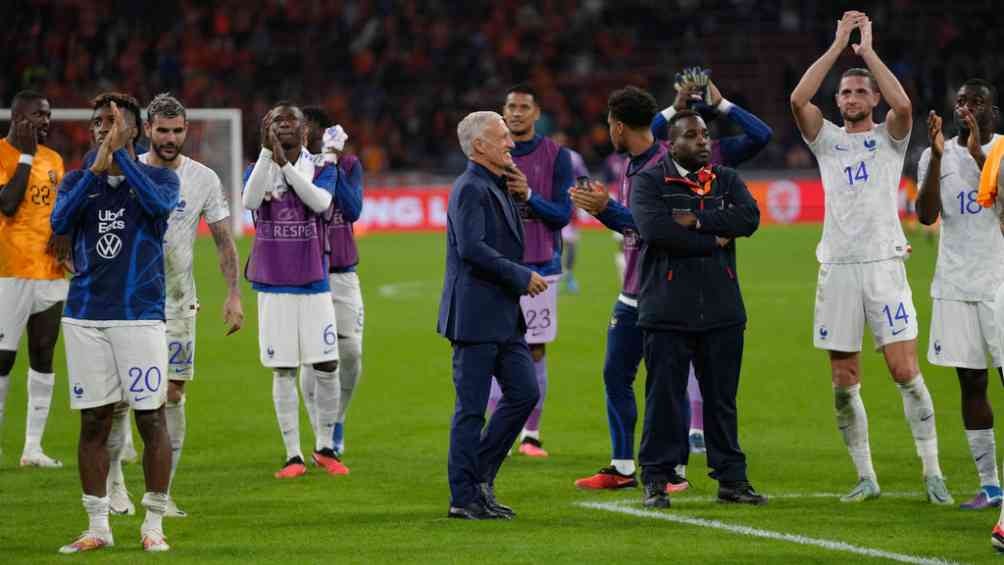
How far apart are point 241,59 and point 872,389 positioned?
2673 cm

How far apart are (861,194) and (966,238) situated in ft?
2.18

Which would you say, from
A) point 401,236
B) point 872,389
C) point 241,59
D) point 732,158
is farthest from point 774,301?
point 241,59

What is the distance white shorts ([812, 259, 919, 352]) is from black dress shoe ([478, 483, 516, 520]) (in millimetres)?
2178

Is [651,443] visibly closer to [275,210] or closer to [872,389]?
[275,210]

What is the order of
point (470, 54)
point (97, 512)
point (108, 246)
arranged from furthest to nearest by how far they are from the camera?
point (470, 54) → point (97, 512) → point (108, 246)

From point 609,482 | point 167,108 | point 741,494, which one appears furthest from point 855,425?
point 167,108

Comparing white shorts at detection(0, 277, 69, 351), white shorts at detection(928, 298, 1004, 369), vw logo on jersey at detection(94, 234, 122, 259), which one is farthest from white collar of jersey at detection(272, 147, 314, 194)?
white shorts at detection(928, 298, 1004, 369)

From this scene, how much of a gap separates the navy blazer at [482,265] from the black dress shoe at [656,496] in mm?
1221

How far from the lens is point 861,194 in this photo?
9047 millimetres

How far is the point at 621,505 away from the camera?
9.05 metres

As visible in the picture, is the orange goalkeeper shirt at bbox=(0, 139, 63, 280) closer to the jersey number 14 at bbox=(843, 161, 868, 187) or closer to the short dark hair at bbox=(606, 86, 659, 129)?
the short dark hair at bbox=(606, 86, 659, 129)

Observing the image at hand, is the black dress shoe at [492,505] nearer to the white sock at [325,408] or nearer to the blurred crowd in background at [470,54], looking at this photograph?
the white sock at [325,408]

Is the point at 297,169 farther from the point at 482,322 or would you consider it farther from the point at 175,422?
the point at 482,322

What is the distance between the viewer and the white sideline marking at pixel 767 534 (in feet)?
24.3
